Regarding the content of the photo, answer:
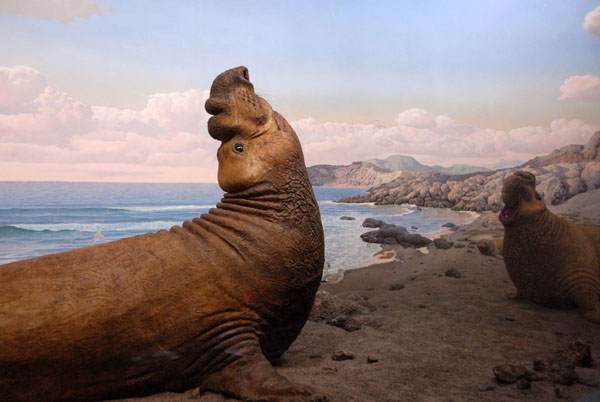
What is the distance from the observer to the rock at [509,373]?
2.71 metres

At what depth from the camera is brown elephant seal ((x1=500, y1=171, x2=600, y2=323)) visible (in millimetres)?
3861

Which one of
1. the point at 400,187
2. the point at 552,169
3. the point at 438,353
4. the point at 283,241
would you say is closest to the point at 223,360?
the point at 283,241

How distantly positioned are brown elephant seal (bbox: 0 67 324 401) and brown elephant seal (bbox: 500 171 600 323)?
2694 millimetres

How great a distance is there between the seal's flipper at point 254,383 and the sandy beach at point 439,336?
85mm

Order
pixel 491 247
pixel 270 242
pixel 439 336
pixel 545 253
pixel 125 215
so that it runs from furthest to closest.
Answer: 1. pixel 125 215
2. pixel 491 247
3. pixel 545 253
4. pixel 439 336
5. pixel 270 242

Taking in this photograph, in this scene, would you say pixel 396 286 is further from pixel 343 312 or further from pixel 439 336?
pixel 439 336

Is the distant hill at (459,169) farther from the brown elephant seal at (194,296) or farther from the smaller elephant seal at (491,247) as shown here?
the brown elephant seal at (194,296)

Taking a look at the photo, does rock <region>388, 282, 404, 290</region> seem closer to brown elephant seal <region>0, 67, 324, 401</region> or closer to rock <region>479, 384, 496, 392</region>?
rock <region>479, 384, 496, 392</region>

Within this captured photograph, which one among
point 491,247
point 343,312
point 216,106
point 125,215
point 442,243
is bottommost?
point 343,312

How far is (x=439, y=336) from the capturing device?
Answer: 397 cm

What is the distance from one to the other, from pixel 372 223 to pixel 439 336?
357cm

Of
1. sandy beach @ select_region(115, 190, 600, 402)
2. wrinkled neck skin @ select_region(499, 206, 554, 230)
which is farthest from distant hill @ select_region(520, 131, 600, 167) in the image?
wrinkled neck skin @ select_region(499, 206, 554, 230)

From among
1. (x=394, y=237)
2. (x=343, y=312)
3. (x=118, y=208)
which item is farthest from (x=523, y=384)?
(x=118, y=208)

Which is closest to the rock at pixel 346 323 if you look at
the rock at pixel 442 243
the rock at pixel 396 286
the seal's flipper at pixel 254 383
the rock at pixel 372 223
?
the rock at pixel 396 286
